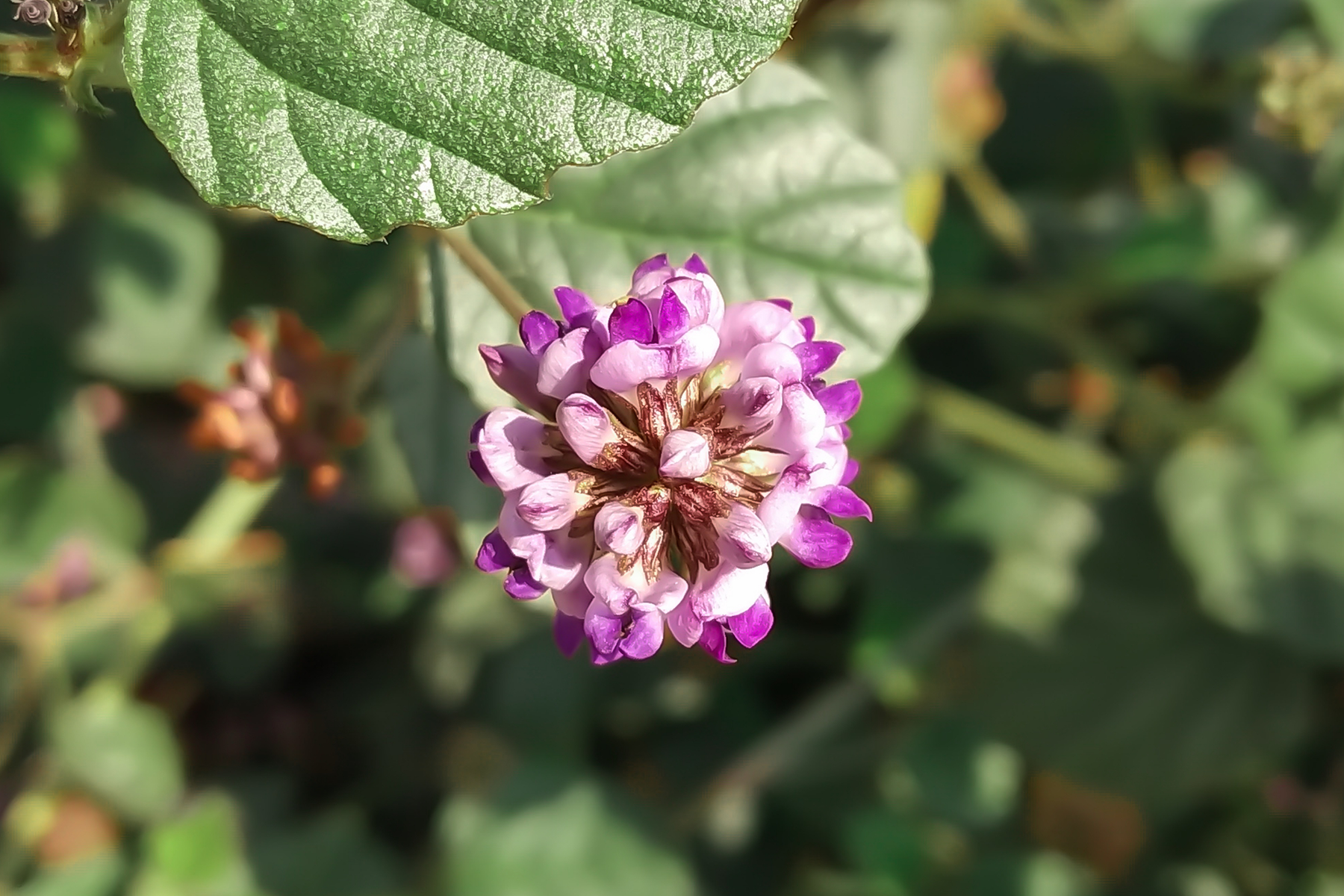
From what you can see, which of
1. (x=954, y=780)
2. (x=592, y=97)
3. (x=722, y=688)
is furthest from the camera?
(x=722, y=688)

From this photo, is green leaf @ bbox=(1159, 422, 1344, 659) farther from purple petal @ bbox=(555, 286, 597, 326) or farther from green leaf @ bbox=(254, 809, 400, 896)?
green leaf @ bbox=(254, 809, 400, 896)

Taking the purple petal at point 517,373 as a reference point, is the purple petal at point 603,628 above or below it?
below

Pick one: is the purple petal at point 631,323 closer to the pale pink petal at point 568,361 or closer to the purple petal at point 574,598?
the pale pink petal at point 568,361

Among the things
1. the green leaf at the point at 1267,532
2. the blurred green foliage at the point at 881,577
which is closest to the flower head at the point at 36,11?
the blurred green foliage at the point at 881,577

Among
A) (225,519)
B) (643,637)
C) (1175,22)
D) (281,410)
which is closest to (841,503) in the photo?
(643,637)

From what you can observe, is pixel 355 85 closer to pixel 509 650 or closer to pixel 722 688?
pixel 509 650

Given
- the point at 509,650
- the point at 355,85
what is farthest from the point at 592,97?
the point at 509,650

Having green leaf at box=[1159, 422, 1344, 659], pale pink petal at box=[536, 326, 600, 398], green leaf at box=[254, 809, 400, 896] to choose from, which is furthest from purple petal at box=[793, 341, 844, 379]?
green leaf at box=[254, 809, 400, 896]

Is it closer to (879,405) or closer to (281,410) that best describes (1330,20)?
(879,405)
